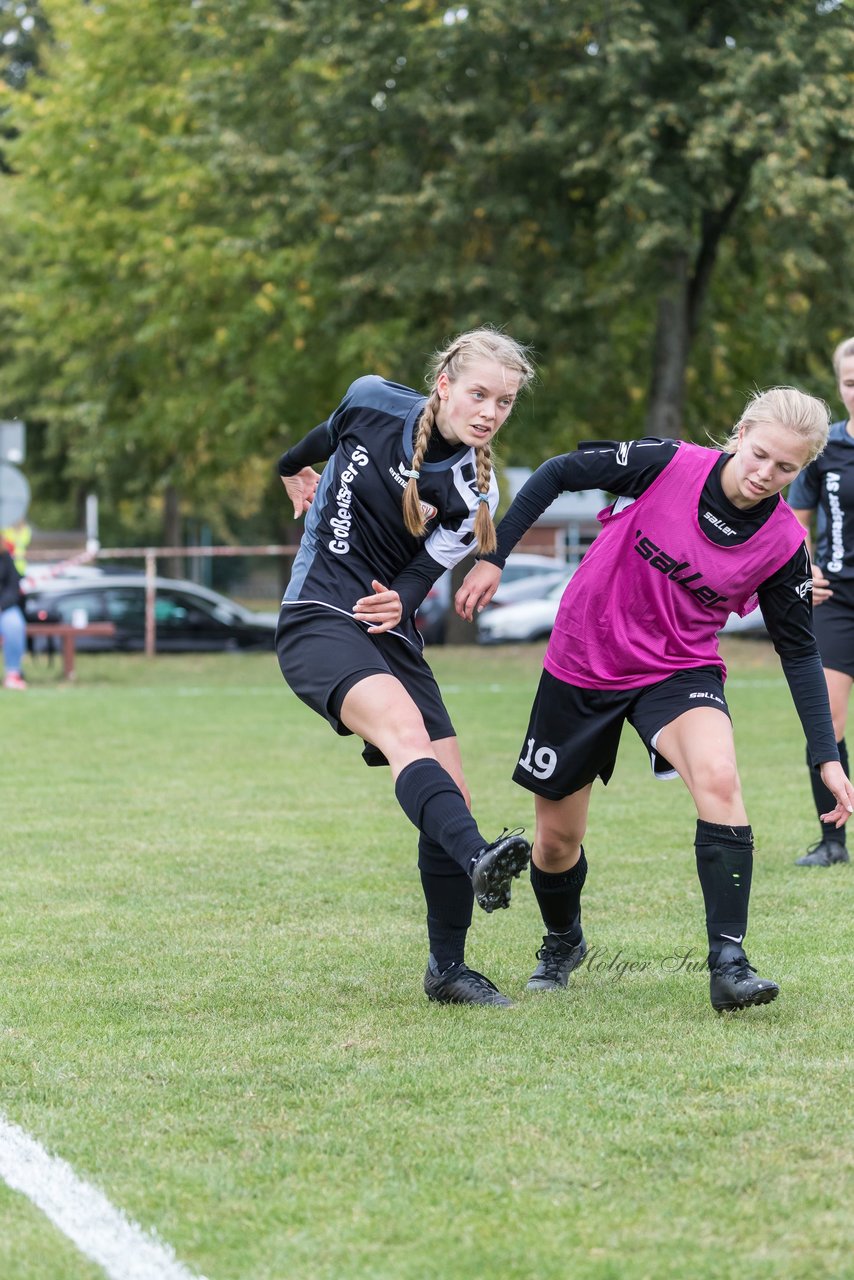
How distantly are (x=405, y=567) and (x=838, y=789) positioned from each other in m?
1.43

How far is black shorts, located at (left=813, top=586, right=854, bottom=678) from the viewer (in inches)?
311

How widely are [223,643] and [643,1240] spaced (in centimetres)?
2299

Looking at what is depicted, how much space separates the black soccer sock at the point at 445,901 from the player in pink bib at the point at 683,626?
1.17 ft

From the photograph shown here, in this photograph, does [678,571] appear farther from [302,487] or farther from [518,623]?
A: [518,623]

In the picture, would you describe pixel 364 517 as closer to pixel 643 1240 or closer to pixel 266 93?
pixel 643 1240

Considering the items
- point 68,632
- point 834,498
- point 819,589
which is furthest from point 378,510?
point 68,632

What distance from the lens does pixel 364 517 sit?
505cm

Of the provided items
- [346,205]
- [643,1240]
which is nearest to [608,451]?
[643,1240]

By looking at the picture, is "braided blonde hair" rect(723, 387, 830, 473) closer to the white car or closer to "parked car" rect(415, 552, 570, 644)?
"parked car" rect(415, 552, 570, 644)

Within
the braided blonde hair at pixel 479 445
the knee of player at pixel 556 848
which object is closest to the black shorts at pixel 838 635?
the knee of player at pixel 556 848

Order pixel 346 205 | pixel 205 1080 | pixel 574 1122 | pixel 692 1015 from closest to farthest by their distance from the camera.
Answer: pixel 574 1122 < pixel 205 1080 < pixel 692 1015 < pixel 346 205

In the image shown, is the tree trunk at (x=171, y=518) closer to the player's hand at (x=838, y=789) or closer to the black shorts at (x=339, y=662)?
the black shorts at (x=339, y=662)

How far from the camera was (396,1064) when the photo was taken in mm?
4340

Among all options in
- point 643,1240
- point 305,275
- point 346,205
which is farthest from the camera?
point 305,275
